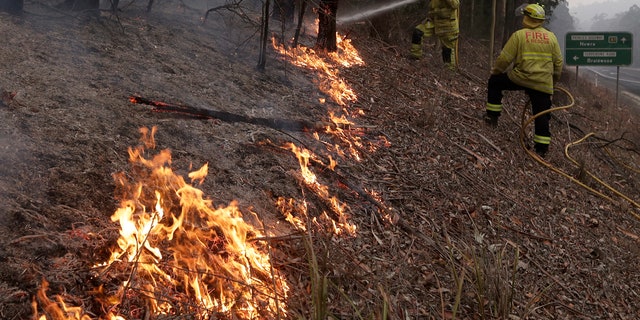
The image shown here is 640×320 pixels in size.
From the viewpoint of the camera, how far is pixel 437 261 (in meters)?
4.24

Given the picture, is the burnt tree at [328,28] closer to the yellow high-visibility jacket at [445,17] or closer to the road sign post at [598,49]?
the yellow high-visibility jacket at [445,17]

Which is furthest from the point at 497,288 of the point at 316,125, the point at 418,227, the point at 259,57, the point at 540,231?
the point at 259,57

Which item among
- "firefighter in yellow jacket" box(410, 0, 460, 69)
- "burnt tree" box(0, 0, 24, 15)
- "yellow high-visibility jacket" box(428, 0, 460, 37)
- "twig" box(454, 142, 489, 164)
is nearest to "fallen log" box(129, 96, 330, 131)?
"twig" box(454, 142, 489, 164)

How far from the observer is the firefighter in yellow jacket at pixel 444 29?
969 centimetres

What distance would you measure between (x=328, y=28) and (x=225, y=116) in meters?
3.68

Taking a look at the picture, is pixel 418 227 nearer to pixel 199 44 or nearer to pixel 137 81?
pixel 137 81

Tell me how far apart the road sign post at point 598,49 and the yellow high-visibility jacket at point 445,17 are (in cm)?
471

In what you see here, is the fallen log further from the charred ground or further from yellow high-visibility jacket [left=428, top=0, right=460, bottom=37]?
yellow high-visibility jacket [left=428, top=0, right=460, bottom=37]

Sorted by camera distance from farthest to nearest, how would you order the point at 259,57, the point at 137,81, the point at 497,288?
the point at 259,57 < the point at 137,81 < the point at 497,288

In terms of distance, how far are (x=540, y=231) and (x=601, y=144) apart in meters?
4.00

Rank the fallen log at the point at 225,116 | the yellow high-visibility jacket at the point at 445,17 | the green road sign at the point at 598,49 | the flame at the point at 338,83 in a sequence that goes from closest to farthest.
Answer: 1. the fallen log at the point at 225,116
2. the flame at the point at 338,83
3. the yellow high-visibility jacket at the point at 445,17
4. the green road sign at the point at 598,49

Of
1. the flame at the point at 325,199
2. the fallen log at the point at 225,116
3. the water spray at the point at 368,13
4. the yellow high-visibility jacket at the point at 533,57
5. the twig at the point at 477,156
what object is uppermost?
the water spray at the point at 368,13

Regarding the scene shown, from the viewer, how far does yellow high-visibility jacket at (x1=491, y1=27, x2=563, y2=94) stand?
693 cm

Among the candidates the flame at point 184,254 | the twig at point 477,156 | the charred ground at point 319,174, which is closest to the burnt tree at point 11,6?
the charred ground at point 319,174
